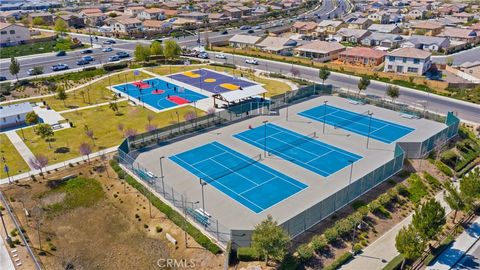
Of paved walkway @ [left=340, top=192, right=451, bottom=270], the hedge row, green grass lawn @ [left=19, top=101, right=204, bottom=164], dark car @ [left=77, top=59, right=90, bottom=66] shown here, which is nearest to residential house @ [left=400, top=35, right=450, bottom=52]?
green grass lawn @ [left=19, top=101, right=204, bottom=164]

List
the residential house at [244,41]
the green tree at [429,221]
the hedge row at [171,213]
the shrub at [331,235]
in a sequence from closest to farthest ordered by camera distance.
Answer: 1. the green tree at [429,221]
2. the hedge row at [171,213]
3. the shrub at [331,235]
4. the residential house at [244,41]

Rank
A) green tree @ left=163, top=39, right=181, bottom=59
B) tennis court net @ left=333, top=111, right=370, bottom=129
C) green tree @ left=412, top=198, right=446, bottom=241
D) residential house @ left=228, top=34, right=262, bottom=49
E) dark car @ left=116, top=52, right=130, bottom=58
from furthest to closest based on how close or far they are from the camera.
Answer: residential house @ left=228, top=34, right=262, bottom=49 → dark car @ left=116, top=52, right=130, bottom=58 → green tree @ left=163, top=39, right=181, bottom=59 → tennis court net @ left=333, top=111, right=370, bottom=129 → green tree @ left=412, top=198, right=446, bottom=241

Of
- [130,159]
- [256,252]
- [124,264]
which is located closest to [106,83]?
[130,159]

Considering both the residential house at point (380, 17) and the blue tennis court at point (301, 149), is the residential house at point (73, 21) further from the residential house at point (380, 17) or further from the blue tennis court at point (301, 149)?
the blue tennis court at point (301, 149)

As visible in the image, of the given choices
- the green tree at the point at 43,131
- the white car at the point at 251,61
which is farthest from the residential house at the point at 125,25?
the green tree at the point at 43,131

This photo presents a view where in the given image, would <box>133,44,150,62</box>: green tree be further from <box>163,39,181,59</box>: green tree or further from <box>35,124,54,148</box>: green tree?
<box>35,124,54,148</box>: green tree

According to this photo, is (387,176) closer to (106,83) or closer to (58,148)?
(58,148)
